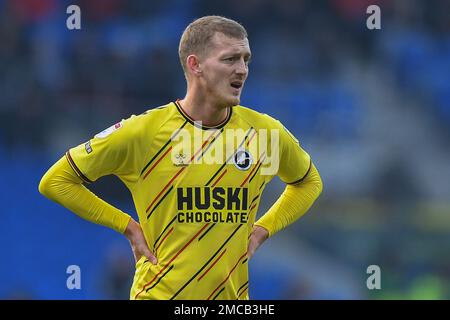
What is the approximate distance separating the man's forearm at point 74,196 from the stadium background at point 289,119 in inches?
205

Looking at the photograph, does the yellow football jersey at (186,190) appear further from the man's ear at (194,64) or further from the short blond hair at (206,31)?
the short blond hair at (206,31)

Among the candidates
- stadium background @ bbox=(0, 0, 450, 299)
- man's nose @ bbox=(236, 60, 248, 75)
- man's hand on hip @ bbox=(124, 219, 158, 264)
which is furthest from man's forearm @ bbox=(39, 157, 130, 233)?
stadium background @ bbox=(0, 0, 450, 299)

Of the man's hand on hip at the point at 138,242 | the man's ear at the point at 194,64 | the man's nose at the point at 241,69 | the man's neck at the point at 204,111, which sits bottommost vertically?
the man's hand on hip at the point at 138,242

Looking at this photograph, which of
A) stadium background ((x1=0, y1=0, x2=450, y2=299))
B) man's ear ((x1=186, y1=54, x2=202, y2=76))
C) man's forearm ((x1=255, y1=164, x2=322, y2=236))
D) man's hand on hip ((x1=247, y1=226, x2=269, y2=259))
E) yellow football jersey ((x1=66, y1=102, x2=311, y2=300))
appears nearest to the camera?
yellow football jersey ((x1=66, y1=102, x2=311, y2=300))

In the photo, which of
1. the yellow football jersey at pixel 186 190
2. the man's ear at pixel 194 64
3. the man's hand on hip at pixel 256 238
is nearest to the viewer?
the yellow football jersey at pixel 186 190

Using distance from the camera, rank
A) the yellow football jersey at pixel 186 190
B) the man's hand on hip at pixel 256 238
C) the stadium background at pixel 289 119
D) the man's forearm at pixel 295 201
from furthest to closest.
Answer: the stadium background at pixel 289 119 < the man's forearm at pixel 295 201 < the man's hand on hip at pixel 256 238 < the yellow football jersey at pixel 186 190

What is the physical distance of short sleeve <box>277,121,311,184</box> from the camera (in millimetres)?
5184

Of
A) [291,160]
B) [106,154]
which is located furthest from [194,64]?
[291,160]

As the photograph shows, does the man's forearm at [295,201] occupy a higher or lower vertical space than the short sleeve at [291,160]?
lower

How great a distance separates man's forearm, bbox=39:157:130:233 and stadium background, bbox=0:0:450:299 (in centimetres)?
521

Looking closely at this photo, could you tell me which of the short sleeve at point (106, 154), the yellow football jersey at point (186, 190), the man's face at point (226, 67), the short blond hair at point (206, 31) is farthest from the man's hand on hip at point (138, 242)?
the short blond hair at point (206, 31)

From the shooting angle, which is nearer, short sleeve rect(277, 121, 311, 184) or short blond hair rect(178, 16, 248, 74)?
short blond hair rect(178, 16, 248, 74)

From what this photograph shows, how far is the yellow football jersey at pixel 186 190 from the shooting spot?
483 centimetres

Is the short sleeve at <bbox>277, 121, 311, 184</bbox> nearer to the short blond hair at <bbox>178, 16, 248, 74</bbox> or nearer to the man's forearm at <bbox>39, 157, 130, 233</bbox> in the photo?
the short blond hair at <bbox>178, 16, 248, 74</bbox>
